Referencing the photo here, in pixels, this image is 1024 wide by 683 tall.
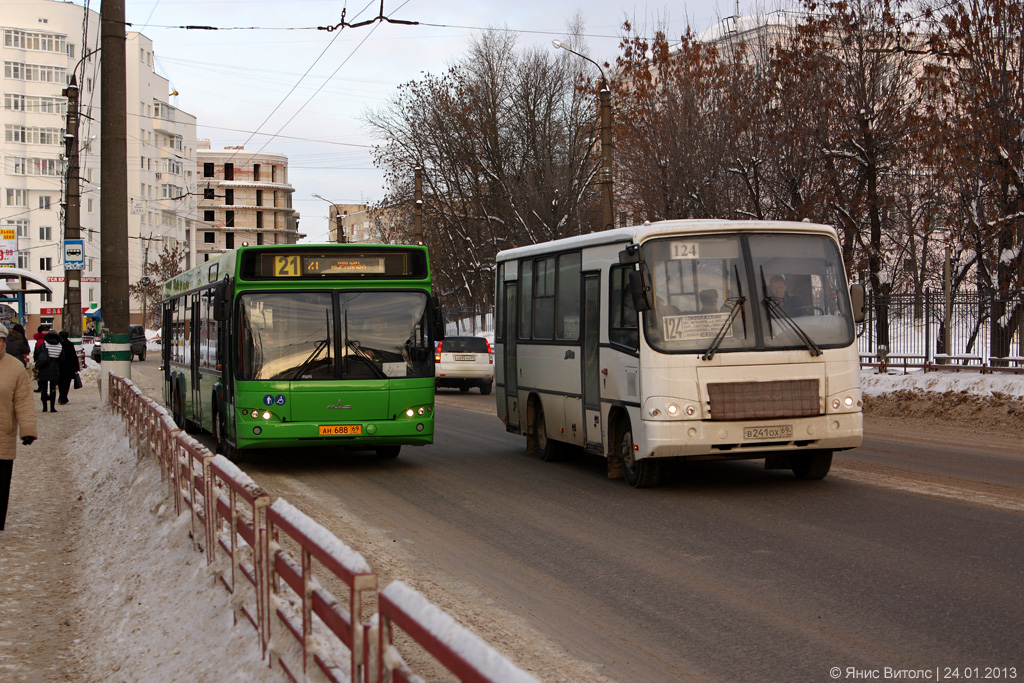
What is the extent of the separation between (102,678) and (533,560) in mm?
3243

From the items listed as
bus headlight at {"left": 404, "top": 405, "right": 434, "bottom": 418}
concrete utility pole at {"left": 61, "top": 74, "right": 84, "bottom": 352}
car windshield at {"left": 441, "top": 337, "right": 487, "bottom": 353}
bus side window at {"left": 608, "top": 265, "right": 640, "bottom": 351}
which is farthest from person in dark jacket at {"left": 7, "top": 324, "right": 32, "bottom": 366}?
bus side window at {"left": 608, "top": 265, "right": 640, "bottom": 351}

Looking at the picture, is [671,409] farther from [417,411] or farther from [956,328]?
[956,328]

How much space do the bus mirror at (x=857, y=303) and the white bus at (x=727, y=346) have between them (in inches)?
0.9

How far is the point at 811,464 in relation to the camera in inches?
497

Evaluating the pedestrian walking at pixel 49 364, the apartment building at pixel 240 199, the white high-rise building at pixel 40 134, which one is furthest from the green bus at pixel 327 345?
the apartment building at pixel 240 199

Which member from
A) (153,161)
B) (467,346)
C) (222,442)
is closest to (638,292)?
(222,442)

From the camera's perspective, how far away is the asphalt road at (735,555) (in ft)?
20.1

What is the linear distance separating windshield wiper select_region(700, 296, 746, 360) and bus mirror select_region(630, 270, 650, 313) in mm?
720

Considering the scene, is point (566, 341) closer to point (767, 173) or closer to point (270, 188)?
point (767, 173)

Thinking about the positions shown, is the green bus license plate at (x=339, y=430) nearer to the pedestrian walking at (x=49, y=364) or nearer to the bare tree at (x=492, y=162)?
the pedestrian walking at (x=49, y=364)

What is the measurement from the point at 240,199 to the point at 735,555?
169891 mm

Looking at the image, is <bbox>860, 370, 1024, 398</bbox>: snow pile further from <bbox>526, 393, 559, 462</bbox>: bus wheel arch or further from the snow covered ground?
the snow covered ground

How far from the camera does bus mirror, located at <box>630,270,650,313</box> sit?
11461 mm

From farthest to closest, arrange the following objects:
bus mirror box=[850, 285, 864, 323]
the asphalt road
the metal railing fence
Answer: the metal railing fence → bus mirror box=[850, 285, 864, 323] → the asphalt road
